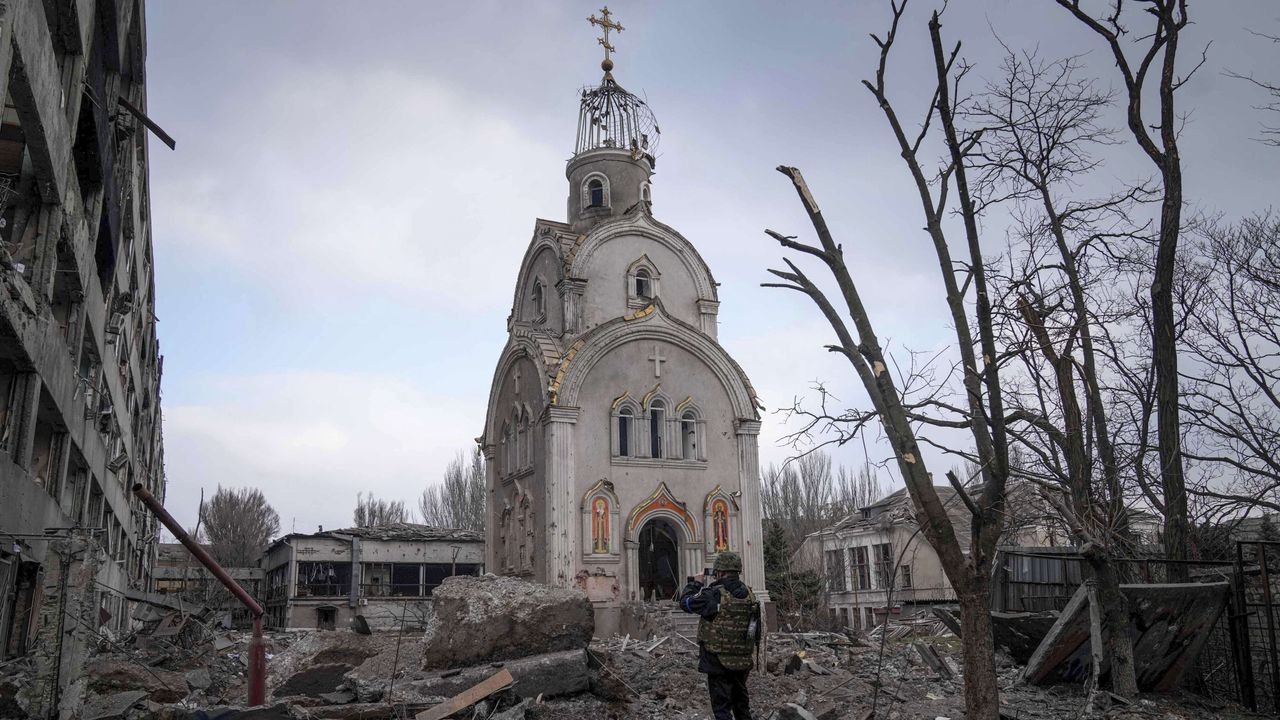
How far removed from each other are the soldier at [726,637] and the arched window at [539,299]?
57.8 ft

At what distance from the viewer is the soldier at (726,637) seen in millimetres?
9273

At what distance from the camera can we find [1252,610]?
42.1 feet

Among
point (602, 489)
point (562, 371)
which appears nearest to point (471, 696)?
point (602, 489)

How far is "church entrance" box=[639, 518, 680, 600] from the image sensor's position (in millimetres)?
24141

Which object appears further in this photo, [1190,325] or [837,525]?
[837,525]

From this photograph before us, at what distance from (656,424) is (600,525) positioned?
3.19 metres

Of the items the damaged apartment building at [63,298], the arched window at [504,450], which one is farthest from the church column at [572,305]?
the damaged apartment building at [63,298]

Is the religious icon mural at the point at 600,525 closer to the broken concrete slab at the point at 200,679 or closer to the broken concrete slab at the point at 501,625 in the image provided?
the broken concrete slab at the point at 501,625

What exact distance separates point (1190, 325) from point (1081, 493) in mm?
6248

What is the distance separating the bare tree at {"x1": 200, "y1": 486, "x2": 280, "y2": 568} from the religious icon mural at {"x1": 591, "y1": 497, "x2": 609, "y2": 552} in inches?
1632

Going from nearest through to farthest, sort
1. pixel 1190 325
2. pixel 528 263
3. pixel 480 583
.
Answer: pixel 480 583
pixel 1190 325
pixel 528 263

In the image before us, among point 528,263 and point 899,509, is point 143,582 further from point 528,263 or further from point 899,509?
point 899,509

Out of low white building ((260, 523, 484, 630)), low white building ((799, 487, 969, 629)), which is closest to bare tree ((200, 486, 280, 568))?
low white building ((260, 523, 484, 630))

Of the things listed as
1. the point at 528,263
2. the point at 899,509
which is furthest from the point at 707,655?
the point at 899,509
